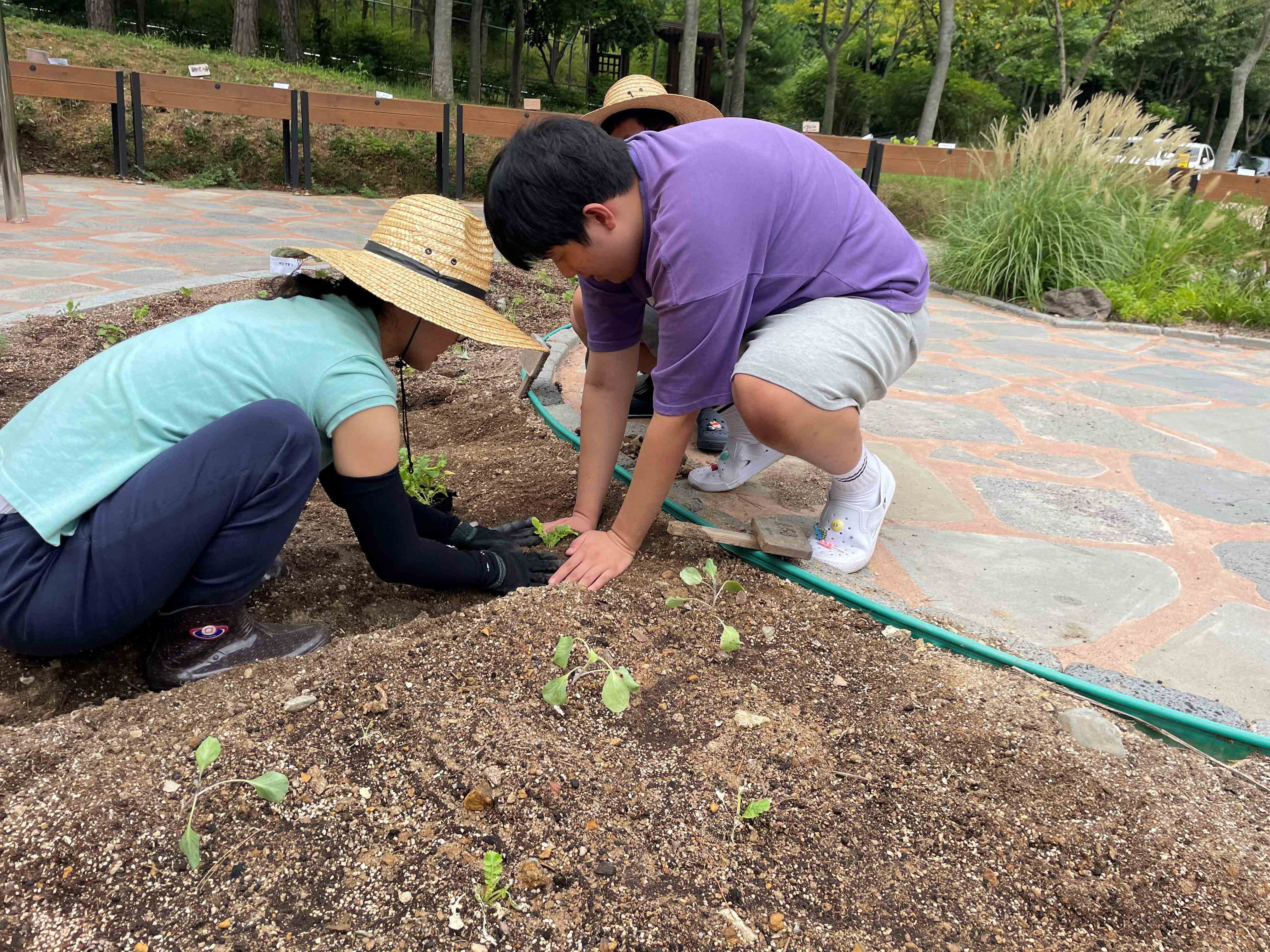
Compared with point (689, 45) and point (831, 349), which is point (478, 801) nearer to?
point (831, 349)

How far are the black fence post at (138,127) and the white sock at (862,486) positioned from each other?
30.0ft

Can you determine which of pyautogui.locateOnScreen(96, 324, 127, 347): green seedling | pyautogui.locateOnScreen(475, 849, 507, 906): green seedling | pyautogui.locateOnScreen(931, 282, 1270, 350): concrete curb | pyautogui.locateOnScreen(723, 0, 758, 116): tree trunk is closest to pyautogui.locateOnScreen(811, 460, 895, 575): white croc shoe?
pyautogui.locateOnScreen(475, 849, 507, 906): green seedling

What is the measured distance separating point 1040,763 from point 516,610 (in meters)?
0.97

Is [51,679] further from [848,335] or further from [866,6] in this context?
[866,6]

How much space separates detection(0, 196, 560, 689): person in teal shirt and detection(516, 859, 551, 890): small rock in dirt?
2.27 feet

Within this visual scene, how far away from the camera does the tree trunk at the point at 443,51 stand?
14.3 meters

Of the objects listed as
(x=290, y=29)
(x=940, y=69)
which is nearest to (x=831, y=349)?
(x=940, y=69)

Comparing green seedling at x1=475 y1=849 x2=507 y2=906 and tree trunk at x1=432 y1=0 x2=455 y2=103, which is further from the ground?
tree trunk at x1=432 y1=0 x2=455 y2=103

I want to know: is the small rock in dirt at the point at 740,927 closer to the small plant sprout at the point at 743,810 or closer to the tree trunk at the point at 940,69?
the small plant sprout at the point at 743,810

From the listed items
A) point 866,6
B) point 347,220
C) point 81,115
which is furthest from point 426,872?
point 866,6

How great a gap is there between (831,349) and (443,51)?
580 inches

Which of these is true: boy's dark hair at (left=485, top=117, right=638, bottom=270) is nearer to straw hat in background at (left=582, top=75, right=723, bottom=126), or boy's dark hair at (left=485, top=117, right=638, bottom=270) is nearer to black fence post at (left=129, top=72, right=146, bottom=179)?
straw hat in background at (left=582, top=75, right=723, bottom=126)

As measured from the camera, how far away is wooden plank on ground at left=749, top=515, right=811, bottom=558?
204 cm

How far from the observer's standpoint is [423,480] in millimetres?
2377
